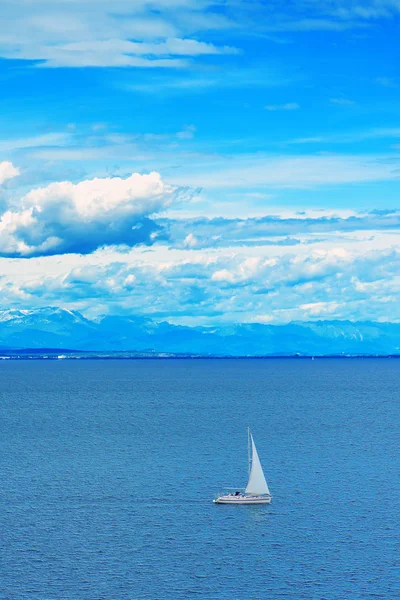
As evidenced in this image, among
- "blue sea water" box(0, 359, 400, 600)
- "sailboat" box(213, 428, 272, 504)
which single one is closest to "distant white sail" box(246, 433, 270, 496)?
"sailboat" box(213, 428, 272, 504)

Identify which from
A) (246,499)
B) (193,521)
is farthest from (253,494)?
(193,521)

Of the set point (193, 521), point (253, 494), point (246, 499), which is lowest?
point (193, 521)

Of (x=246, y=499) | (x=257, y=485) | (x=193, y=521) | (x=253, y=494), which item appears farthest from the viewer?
(x=257, y=485)

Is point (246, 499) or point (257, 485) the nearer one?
point (246, 499)

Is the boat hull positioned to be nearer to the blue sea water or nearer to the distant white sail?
the distant white sail

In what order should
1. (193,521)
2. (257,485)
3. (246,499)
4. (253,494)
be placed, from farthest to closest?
(257,485) < (253,494) < (246,499) < (193,521)

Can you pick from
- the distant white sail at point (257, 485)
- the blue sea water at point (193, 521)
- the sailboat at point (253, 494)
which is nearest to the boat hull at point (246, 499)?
the sailboat at point (253, 494)

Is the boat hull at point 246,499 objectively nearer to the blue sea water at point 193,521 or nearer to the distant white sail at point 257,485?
the distant white sail at point 257,485

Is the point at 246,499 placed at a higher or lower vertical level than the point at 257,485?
lower

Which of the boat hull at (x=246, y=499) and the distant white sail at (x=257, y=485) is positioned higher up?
the distant white sail at (x=257, y=485)

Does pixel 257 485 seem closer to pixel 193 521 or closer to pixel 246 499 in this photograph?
pixel 246 499

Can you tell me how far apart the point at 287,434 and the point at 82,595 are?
9385 centimetres

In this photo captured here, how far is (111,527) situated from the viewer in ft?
281

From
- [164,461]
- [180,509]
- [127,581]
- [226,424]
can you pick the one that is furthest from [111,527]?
[226,424]
